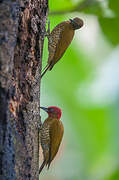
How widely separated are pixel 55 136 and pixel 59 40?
1.14 m

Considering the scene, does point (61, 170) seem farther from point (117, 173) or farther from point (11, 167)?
point (11, 167)

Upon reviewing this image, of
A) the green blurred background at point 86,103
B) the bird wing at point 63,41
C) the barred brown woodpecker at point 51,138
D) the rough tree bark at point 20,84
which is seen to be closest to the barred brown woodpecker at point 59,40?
the bird wing at point 63,41

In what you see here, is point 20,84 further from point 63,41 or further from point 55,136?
point 63,41

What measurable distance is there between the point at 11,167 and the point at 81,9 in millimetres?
2349

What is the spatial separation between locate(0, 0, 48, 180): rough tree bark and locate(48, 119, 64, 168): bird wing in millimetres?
1095

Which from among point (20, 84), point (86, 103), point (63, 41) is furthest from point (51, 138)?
point (86, 103)

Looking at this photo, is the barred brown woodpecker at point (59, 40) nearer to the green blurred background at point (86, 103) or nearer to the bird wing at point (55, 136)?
the bird wing at point (55, 136)

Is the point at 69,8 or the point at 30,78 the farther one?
the point at 69,8

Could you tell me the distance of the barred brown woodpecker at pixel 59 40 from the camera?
16.1ft

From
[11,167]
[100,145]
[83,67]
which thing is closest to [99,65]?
[83,67]

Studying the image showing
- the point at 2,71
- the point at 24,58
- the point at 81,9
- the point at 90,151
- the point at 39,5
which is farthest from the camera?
the point at 90,151

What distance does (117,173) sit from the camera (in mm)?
5559

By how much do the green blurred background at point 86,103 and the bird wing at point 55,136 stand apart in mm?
4522

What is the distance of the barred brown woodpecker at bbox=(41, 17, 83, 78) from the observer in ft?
16.1
